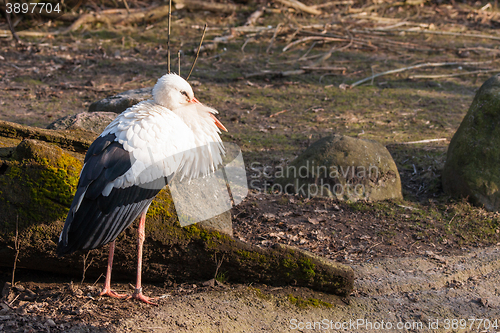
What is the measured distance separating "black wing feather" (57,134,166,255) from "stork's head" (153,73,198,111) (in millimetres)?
678

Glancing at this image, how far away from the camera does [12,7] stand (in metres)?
10.1

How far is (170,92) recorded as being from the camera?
3.59m

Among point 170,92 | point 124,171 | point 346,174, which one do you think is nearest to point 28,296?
point 124,171

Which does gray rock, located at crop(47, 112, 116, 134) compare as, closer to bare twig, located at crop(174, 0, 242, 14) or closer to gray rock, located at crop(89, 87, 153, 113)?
gray rock, located at crop(89, 87, 153, 113)

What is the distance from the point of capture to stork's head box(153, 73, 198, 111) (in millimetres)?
3590

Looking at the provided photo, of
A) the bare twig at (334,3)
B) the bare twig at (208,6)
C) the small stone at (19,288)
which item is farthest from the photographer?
the bare twig at (334,3)

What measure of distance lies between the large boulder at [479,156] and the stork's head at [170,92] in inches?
142

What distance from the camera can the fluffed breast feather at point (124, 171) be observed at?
2.86 m

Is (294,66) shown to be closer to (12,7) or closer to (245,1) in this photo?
(245,1)

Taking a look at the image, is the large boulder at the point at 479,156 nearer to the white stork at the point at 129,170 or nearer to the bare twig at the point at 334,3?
the white stork at the point at 129,170

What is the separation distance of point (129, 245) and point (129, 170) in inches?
25.0

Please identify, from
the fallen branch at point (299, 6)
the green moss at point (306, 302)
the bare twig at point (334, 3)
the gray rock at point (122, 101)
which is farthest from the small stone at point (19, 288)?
the bare twig at point (334, 3)

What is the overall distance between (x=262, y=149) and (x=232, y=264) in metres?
3.18

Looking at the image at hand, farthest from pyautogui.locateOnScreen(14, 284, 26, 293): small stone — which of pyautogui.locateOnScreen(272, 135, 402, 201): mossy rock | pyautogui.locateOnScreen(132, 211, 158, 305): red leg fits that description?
pyautogui.locateOnScreen(272, 135, 402, 201): mossy rock
